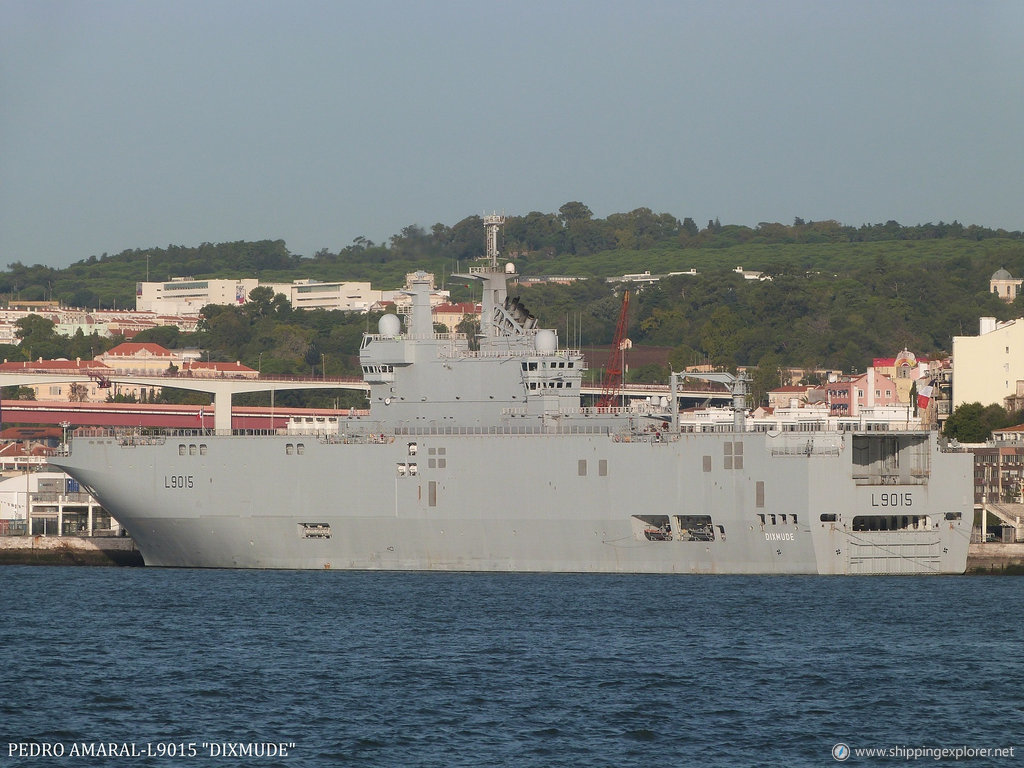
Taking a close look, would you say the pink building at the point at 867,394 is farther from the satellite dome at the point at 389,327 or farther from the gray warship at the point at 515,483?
the satellite dome at the point at 389,327

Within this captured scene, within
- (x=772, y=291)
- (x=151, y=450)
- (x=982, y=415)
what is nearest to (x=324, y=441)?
(x=151, y=450)

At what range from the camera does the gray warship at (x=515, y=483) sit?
143ft

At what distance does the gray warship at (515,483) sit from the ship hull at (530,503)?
45mm

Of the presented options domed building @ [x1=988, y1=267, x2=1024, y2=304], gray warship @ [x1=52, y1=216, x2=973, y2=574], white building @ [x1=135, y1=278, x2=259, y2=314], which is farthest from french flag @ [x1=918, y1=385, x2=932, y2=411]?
white building @ [x1=135, y1=278, x2=259, y2=314]

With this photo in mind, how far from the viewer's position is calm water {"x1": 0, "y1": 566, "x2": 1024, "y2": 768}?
84.5 ft

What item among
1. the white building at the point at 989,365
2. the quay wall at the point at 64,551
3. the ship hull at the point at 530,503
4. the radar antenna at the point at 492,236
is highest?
the radar antenna at the point at 492,236

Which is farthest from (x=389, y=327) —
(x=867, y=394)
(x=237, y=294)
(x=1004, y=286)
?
(x=237, y=294)

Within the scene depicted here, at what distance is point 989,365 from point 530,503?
32.2m

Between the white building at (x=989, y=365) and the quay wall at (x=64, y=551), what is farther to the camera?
the white building at (x=989, y=365)

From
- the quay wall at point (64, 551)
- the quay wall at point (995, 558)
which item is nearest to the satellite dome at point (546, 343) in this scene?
the quay wall at point (995, 558)

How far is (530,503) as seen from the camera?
4469 centimetres

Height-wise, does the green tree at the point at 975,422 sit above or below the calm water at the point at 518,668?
above

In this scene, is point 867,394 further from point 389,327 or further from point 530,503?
point 530,503

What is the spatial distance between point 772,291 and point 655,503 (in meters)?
75.0
